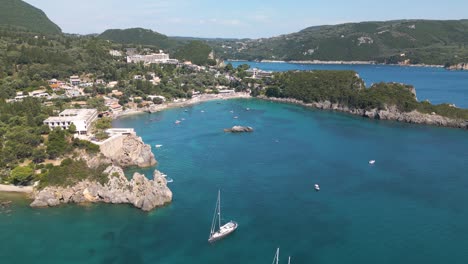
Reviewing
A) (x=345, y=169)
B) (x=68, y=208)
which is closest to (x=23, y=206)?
(x=68, y=208)

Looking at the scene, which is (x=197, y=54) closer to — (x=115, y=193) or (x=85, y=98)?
(x=85, y=98)

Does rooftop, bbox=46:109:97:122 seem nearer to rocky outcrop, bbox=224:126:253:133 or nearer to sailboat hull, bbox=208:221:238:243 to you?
rocky outcrop, bbox=224:126:253:133

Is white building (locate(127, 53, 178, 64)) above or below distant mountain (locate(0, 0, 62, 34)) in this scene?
below

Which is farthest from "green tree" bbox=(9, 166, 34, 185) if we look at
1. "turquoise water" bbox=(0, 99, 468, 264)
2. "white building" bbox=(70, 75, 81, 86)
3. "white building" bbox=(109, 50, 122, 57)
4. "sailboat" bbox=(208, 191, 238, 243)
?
"white building" bbox=(109, 50, 122, 57)

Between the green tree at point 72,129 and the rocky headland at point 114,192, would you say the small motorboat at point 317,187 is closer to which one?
the rocky headland at point 114,192

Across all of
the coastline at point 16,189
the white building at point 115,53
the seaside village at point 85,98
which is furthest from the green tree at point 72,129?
the white building at point 115,53

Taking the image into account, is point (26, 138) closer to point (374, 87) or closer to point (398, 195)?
point (398, 195)
